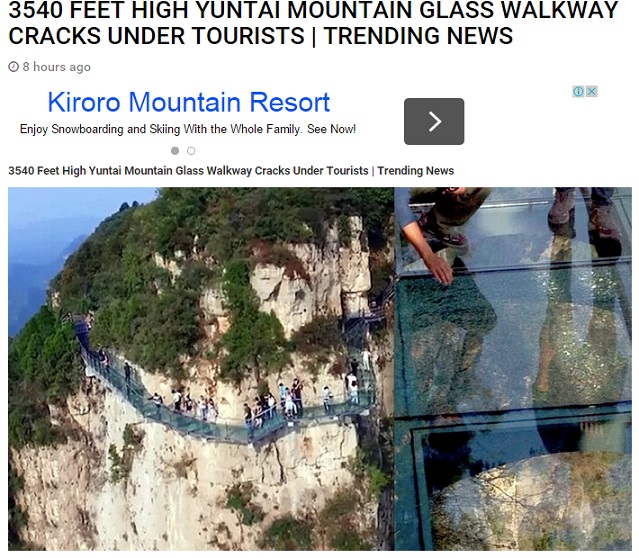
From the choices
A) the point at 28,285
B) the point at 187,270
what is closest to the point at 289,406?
the point at 187,270

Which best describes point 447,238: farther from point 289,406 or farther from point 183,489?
point 183,489

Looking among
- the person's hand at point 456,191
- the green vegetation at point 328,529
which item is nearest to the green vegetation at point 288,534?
the green vegetation at point 328,529

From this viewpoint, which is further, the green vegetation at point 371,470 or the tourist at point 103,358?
the tourist at point 103,358
